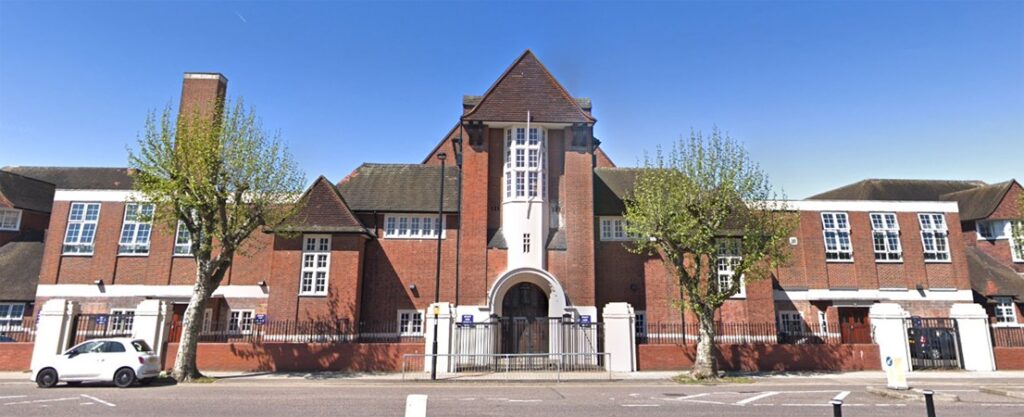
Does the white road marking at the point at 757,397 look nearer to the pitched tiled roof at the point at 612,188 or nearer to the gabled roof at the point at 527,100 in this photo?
the pitched tiled roof at the point at 612,188

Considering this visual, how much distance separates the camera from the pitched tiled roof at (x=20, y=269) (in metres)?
26.1

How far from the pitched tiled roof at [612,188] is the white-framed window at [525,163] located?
12.5 feet

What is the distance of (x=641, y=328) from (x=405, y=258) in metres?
11.9

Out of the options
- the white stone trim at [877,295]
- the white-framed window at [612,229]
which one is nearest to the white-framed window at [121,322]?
the white-framed window at [612,229]

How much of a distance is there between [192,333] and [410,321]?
975 centimetres

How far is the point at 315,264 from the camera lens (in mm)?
24328

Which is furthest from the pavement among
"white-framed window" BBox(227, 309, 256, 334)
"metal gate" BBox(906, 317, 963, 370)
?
"white-framed window" BBox(227, 309, 256, 334)

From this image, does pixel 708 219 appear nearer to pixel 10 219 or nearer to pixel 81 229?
pixel 81 229

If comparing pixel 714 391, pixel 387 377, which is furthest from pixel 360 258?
pixel 714 391

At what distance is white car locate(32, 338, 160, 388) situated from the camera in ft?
51.4

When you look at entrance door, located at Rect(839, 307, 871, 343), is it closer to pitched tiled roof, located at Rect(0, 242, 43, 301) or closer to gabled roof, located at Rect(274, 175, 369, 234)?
gabled roof, located at Rect(274, 175, 369, 234)

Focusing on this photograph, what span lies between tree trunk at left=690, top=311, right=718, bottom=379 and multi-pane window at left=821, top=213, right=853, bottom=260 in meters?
15.0

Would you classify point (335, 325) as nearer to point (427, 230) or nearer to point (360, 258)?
point (360, 258)

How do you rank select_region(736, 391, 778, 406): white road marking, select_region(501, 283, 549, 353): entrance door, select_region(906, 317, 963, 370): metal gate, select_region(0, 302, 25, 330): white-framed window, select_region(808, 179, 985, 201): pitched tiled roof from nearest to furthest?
select_region(736, 391, 778, 406): white road marking
select_region(906, 317, 963, 370): metal gate
select_region(501, 283, 549, 353): entrance door
select_region(0, 302, 25, 330): white-framed window
select_region(808, 179, 985, 201): pitched tiled roof
